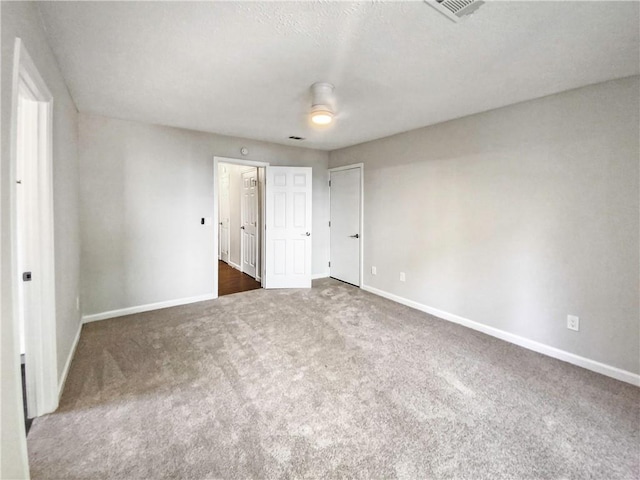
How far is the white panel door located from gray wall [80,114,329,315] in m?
0.86

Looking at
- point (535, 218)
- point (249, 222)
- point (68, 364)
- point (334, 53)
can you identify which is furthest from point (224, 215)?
point (535, 218)

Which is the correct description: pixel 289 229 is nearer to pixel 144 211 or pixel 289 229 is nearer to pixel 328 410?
pixel 144 211

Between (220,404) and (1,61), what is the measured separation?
2.06 meters

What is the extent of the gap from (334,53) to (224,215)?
18.4ft

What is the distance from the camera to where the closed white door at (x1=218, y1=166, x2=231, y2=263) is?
22.0 feet

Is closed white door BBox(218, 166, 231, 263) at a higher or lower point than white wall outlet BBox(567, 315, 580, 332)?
higher

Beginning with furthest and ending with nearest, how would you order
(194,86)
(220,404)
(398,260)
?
(398,260), (194,86), (220,404)

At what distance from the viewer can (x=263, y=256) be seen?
484 centimetres

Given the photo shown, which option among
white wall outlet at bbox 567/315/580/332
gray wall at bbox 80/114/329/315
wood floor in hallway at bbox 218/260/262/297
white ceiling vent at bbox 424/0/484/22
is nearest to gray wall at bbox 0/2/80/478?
gray wall at bbox 80/114/329/315

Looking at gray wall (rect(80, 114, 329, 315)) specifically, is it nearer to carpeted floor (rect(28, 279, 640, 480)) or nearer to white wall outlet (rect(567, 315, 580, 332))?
carpeted floor (rect(28, 279, 640, 480))

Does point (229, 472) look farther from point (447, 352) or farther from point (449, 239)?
point (449, 239)

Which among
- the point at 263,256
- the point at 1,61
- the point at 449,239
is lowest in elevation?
the point at 263,256

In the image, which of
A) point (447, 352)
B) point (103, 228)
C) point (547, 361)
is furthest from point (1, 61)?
point (547, 361)

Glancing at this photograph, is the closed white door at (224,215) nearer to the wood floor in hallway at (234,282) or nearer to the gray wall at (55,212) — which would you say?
the wood floor in hallway at (234,282)
